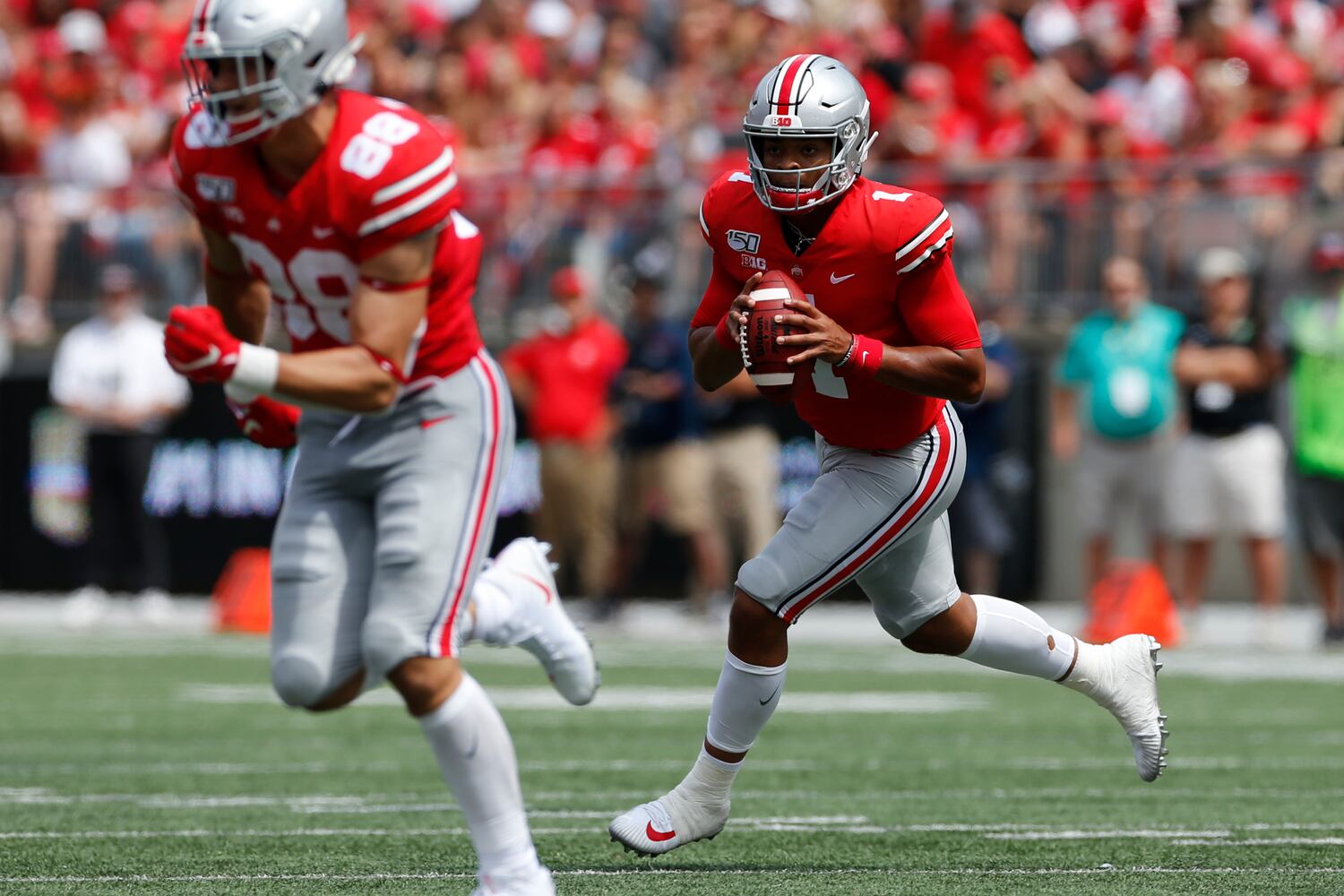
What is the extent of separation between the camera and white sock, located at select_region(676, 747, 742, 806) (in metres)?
5.19

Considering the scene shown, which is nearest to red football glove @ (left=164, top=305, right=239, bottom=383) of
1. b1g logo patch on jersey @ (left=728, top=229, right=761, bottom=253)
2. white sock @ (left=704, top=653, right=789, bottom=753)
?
b1g logo patch on jersey @ (left=728, top=229, right=761, bottom=253)

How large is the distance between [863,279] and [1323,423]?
680 centimetres

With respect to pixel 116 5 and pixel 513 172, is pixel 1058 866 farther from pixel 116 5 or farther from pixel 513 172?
pixel 116 5

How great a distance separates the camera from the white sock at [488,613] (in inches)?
Result: 205

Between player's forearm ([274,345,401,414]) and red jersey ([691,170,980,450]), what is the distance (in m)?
1.10

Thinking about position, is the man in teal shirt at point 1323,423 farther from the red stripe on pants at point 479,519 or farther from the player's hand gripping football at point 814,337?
the red stripe on pants at point 479,519

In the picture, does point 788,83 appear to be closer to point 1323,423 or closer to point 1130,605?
point 1130,605

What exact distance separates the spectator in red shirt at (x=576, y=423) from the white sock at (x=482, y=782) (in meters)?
8.63

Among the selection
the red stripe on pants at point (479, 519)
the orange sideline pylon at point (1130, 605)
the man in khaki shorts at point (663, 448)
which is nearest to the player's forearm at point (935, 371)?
the red stripe on pants at point (479, 519)

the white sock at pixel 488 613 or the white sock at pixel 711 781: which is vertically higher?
the white sock at pixel 488 613

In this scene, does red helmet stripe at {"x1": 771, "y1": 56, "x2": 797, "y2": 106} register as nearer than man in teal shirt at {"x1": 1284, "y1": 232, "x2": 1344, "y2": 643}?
Yes

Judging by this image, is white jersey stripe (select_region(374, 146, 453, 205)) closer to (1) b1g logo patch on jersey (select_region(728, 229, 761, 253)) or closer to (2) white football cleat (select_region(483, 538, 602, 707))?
(1) b1g logo patch on jersey (select_region(728, 229, 761, 253))

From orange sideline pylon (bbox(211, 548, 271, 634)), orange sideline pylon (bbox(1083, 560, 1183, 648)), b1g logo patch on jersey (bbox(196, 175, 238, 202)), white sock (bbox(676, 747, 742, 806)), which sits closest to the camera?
b1g logo patch on jersey (bbox(196, 175, 238, 202))

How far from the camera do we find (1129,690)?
5.61 m
